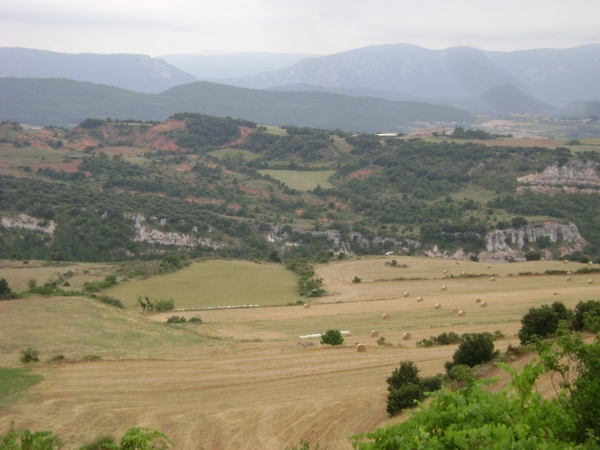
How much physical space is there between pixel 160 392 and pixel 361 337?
37.0 feet

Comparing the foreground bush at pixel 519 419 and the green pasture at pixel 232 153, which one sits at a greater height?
the green pasture at pixel 232 153

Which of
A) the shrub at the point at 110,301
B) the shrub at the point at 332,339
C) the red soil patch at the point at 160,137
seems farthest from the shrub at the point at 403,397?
the red soil patch at the point at 160,137

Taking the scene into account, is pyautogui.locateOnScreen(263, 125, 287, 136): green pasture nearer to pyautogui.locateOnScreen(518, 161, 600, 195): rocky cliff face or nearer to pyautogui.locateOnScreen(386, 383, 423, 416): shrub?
pyautogui.locateOnScreen(518, 161, 600, 195): rocky cliff face

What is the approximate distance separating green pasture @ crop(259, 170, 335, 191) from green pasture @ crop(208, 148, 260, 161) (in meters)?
14.8

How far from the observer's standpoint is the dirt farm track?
16.9 m

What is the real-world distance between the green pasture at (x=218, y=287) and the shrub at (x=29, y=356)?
1503cm

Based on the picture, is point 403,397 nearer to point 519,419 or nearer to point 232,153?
point 519,419

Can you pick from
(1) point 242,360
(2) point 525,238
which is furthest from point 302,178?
(1) point 242,360

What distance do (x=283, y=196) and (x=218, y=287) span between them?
51.3m

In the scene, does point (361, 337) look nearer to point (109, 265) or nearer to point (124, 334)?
point (124, 334)

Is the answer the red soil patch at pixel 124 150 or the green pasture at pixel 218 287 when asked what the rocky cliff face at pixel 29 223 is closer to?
the green pasture at pixel 218 287

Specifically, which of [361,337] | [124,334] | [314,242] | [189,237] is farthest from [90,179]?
[361,337]

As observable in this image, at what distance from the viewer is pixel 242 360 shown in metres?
23.8

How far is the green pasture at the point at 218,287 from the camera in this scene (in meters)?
41.7
